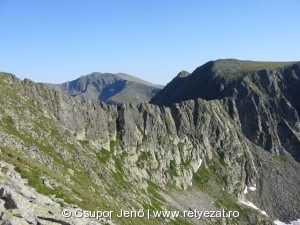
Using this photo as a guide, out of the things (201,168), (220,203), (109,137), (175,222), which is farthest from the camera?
(201,168)

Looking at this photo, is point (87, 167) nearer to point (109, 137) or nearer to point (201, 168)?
point (109, 137)

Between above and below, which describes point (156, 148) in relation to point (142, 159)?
above

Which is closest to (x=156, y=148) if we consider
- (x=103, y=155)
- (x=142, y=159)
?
(x=142, y=159)

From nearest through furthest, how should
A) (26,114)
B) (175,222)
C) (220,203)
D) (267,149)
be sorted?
(26,114)
(175,222)
(220,203)
(267,149)

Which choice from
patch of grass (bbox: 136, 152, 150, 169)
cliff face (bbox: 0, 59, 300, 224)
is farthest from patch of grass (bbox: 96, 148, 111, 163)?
patch of grass (bbox: 136, 152, 150, 169)

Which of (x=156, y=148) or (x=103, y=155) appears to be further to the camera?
(x=156, y=148)

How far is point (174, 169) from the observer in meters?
138

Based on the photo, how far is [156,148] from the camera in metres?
138

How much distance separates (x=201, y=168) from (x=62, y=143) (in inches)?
2962

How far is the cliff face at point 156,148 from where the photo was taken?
8338 centimetres

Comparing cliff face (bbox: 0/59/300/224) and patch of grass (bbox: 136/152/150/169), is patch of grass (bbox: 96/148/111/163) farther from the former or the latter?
patch of grass (bbox: 136/152/150/169)

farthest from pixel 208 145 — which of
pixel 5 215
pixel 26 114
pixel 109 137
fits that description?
pixel 5 215

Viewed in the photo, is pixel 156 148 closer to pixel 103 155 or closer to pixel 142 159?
pixel 142 159

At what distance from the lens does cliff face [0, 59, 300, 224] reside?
83.4m
